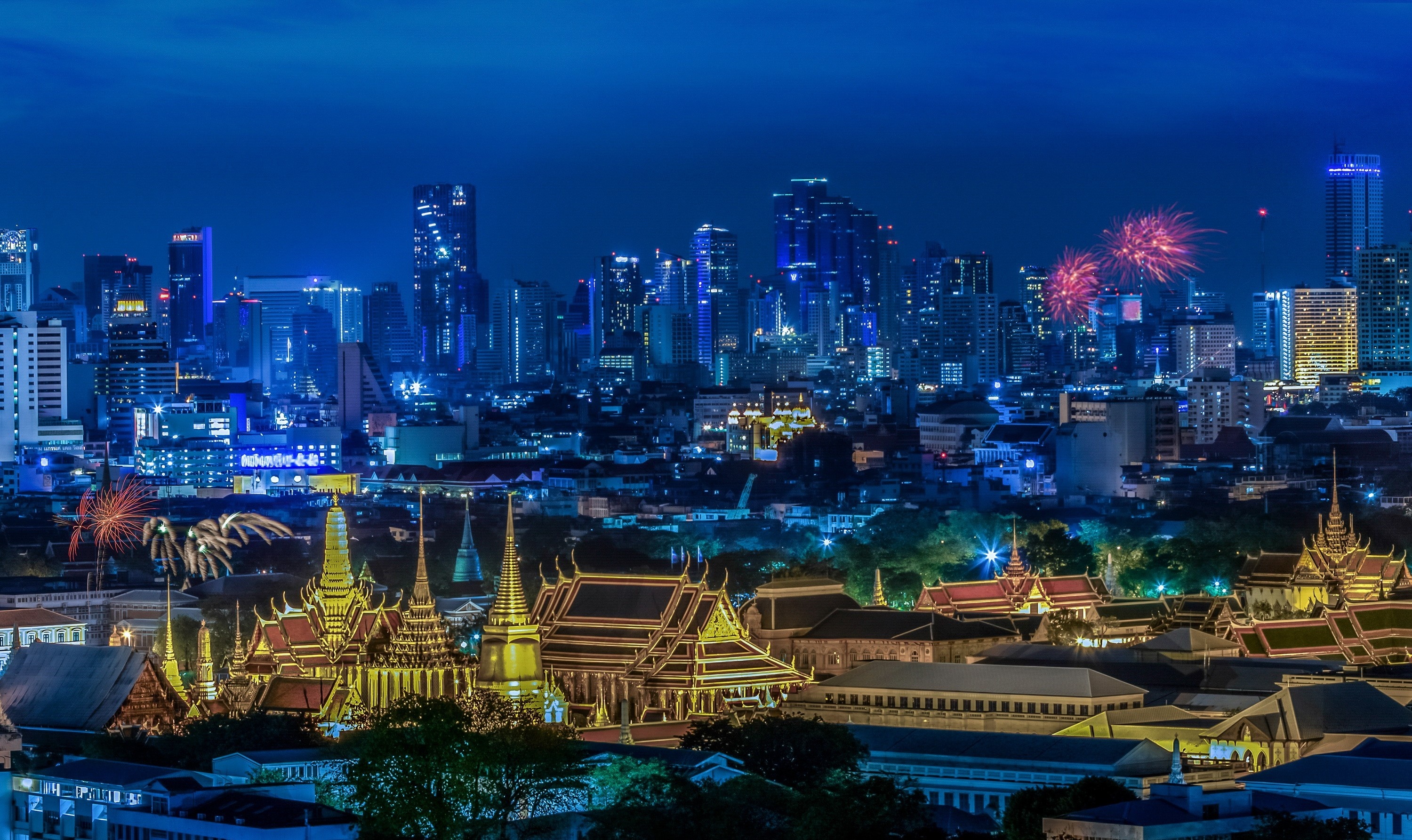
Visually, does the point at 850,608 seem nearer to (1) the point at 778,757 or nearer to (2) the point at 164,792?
(1) the point at 778,757

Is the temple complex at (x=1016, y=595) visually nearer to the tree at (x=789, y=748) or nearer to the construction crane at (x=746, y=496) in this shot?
the tree at (x=789, y=748)

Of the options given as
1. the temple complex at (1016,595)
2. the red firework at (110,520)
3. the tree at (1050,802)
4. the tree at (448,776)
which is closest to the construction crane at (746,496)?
the red firework at (110,520)

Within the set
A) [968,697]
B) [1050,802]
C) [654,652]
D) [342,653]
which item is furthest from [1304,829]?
[342,653]

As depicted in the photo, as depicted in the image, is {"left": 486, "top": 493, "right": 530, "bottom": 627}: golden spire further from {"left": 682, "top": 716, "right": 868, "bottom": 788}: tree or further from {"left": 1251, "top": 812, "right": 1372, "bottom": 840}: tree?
{"left": 1251, "top": 812, "right": 1372, "bottom": 840}: tree

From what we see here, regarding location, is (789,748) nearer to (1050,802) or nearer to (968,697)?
(968,697)

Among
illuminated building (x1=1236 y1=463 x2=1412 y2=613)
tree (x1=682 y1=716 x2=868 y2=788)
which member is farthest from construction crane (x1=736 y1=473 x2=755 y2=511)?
tree (x1=682 y1=716 x2=868 y2=788)
